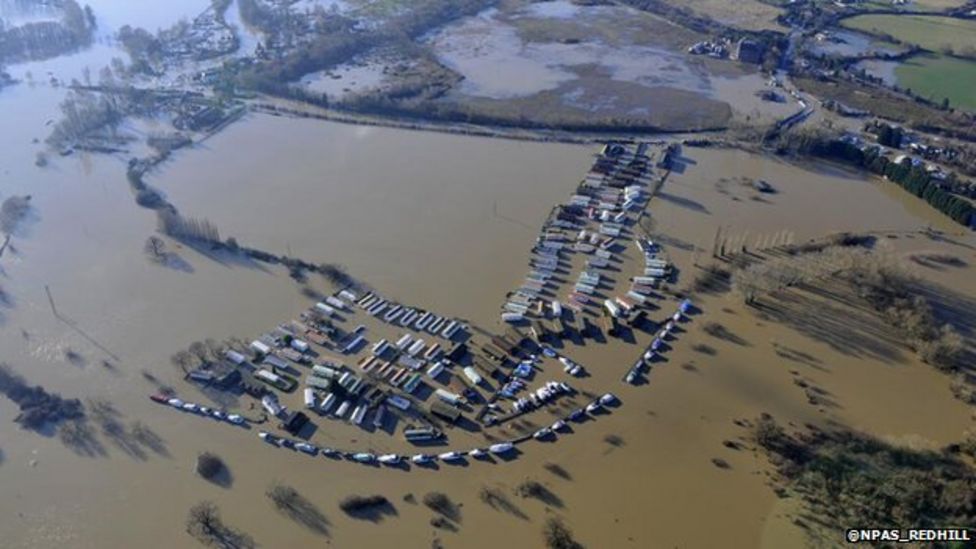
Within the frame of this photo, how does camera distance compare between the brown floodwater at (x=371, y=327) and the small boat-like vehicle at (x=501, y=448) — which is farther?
the small boat-like vehicle at (x=501, y=448)

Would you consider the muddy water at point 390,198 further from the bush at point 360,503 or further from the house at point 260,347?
the bush at point 360,503

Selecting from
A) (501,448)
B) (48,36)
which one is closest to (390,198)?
(501,448)

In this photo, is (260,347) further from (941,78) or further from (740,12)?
(740,12)

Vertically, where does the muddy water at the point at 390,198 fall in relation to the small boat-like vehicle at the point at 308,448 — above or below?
above

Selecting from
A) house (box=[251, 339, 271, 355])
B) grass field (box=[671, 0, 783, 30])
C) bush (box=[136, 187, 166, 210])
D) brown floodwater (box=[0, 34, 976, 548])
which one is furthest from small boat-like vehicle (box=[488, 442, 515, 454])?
grass field (box=[671, 0, 783, 30])

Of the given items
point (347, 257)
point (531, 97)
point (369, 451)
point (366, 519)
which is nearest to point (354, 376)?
point (369, 451)

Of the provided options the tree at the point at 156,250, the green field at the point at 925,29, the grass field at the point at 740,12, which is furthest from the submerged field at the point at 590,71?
the tree at the point at 156,250

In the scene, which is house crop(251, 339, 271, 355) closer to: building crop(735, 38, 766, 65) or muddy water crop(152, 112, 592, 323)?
muddy water crop(152, 112, 592, 323)
